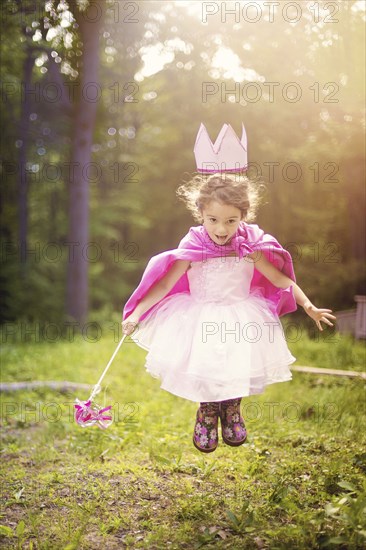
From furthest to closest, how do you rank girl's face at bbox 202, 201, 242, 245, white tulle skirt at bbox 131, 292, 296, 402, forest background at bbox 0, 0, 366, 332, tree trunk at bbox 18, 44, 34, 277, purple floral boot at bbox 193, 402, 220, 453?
tree trunk at bbox 18, 44, 34, 277
forest background at bbox 0, 0, 366, 332
purple floral boot at bbox 193, 402, 220, 453
girl's face at bbox 202, 201, 242, 245
white tulle skirt at bbox 131, 292, 296, 402

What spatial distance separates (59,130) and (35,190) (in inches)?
148

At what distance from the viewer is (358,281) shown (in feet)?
30.5

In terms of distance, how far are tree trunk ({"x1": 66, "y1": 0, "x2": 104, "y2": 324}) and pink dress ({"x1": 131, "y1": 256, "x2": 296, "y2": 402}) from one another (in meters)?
9.07

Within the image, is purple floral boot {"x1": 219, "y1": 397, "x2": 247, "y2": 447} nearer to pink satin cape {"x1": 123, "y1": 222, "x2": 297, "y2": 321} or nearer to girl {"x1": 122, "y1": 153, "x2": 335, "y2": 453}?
girl {"x1": 122, "y1": 153, "x2": 335, "y2": 453}

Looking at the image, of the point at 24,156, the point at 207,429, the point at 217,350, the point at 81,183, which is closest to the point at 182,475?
the point at 207,429

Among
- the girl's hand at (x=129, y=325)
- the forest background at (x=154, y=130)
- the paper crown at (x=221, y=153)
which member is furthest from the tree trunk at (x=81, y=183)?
the girl's hand at (x=129, y=325)

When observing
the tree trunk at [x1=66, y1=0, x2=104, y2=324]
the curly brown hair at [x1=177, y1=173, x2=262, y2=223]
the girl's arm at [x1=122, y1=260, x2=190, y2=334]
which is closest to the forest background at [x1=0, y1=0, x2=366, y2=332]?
the tree trunk at [x1=66, y1=0, x2=104, y2=324]

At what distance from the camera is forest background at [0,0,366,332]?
7035 millimetres

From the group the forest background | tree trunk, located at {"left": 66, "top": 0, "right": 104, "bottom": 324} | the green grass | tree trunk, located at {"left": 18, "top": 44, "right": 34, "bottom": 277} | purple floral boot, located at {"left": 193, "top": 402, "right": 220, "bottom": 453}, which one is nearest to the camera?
the green grass

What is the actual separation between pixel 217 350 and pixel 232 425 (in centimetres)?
56

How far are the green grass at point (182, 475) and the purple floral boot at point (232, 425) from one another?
1.05ft

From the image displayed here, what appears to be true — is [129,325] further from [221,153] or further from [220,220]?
[221,153]

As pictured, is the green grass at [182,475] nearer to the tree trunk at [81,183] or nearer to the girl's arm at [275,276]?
the girl's arm at [275,276]

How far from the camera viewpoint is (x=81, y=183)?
12594mm
